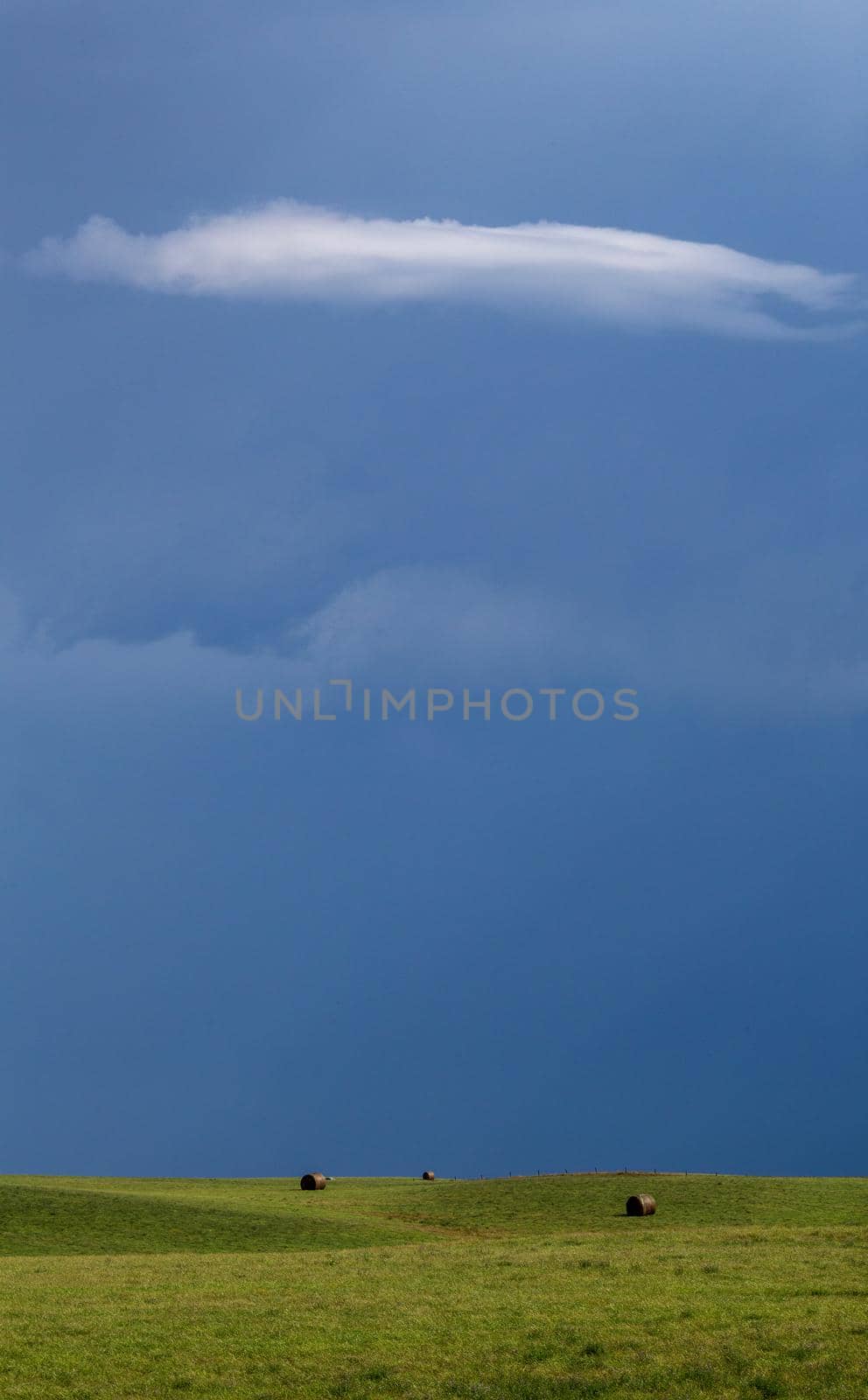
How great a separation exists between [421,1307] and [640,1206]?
22767 mm

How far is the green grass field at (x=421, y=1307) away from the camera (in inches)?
830

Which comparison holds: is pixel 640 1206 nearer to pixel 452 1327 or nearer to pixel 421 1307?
pixel 421 1307

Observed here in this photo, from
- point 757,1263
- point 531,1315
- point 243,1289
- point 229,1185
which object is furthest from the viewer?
point 229,1185

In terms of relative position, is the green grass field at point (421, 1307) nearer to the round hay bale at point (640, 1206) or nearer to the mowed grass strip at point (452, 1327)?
the mowed grass strip at point (452, 1327)

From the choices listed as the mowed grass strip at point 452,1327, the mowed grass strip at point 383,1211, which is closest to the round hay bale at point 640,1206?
the mowed grass strip at point 383,1211

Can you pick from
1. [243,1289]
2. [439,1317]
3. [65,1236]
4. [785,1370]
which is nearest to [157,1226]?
[65,1236]

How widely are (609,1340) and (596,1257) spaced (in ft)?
Result: 31.9

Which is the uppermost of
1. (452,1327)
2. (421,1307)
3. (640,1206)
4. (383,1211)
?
(640,1206)

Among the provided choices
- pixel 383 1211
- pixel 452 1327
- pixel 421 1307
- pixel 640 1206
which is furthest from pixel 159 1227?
pixel 452 1327

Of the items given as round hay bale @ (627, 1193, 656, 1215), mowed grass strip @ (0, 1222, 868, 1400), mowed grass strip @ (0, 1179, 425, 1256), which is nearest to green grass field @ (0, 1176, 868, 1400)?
mowed grass strip @ (0, 1222, 868, 1400)

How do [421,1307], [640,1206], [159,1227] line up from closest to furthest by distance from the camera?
[421,1307]
[159,1227]
[640,1206]

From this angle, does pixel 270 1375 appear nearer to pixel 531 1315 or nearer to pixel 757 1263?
pixel 531 1315

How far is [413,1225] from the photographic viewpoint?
46656mm

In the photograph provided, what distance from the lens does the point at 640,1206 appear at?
4672 cm
